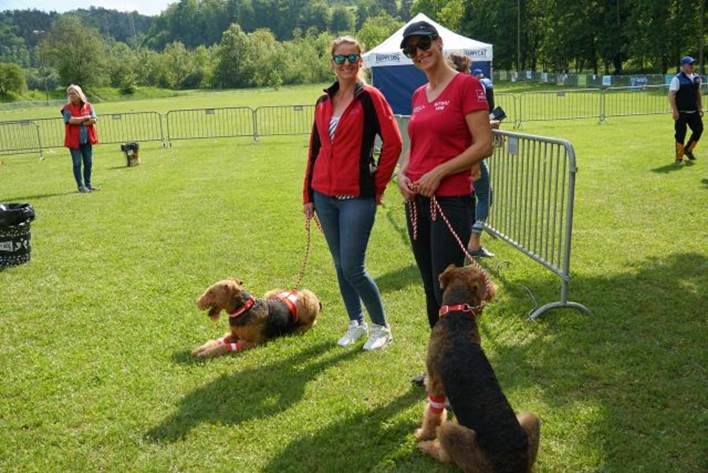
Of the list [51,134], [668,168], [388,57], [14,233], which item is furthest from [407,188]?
[51,134]

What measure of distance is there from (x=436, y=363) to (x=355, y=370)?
1.30 meters

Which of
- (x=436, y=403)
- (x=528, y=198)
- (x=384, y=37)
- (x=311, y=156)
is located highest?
(x=384, y=37)

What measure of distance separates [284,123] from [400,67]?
10426mm

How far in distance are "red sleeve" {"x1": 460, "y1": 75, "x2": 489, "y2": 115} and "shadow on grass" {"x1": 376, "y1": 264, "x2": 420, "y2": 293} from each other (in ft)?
9.89

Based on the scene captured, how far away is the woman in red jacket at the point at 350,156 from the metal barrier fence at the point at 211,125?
54.9 ft

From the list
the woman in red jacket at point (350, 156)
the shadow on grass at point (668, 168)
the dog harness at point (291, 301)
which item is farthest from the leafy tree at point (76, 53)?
the woman in red jacket at point (350, 156)

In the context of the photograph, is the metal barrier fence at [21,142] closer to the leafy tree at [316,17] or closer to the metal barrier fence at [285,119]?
the metal barrier fence at [285,119]

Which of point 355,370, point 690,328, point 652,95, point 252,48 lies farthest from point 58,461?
point 252,48

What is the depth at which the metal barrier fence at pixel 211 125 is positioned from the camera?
21922mm

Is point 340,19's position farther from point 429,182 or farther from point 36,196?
point 429,182

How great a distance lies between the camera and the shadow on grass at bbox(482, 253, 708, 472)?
3.15 meters

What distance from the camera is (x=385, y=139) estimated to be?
3.88 metres

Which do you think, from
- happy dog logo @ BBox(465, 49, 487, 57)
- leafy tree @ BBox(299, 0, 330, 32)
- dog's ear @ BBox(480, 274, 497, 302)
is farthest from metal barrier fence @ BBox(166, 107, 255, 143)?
leafy tree @ BBox(299, 0, 330, 32)

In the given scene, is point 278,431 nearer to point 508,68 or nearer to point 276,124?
point 276,124
